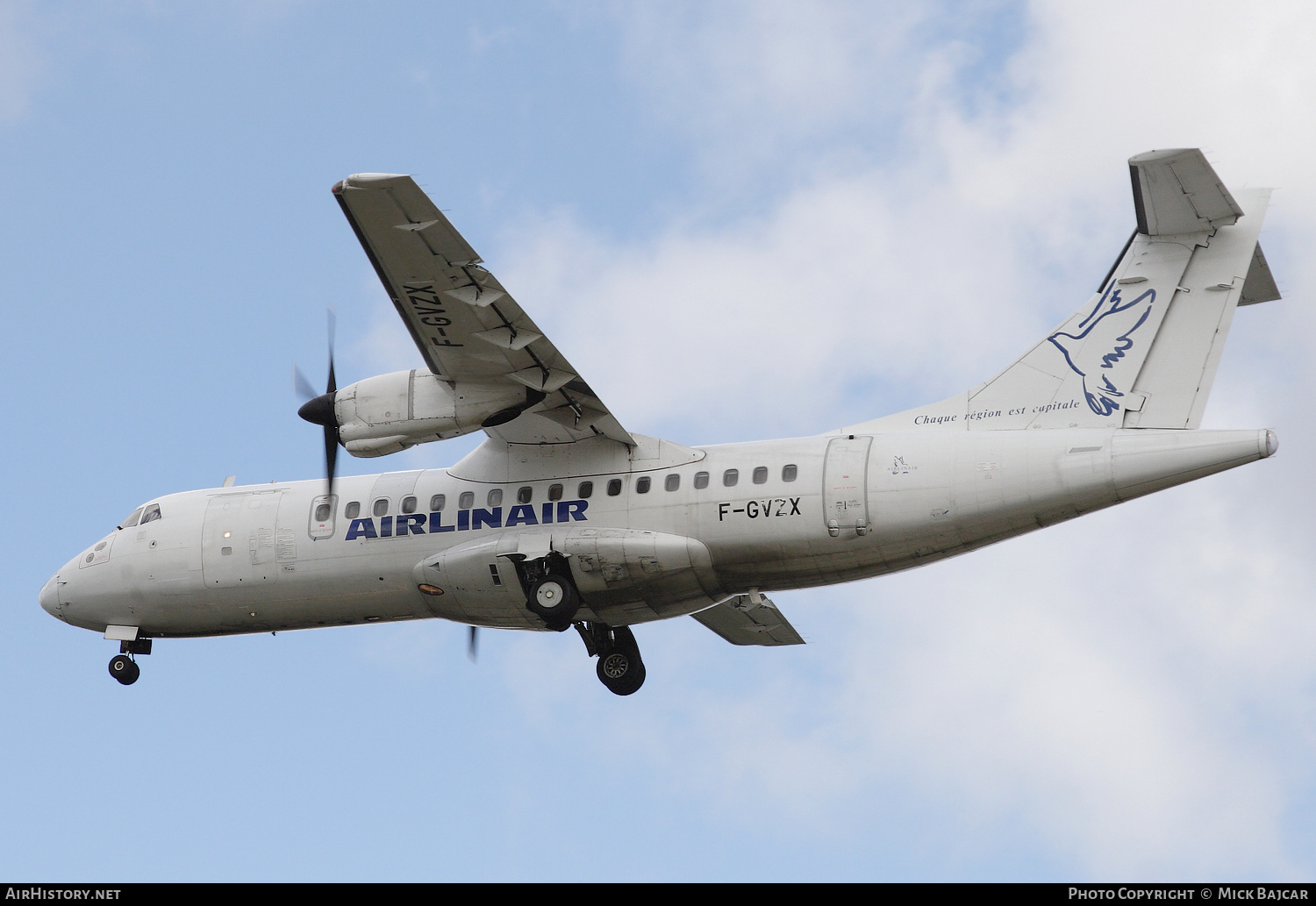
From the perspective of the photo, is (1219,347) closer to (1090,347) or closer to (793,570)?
(1090,347)

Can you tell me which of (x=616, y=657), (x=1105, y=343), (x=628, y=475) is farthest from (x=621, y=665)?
(x=1105, y=343)

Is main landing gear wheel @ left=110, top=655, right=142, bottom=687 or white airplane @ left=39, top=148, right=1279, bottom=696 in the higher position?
white airplane @ left=39, top=148, right=1279, bottom=696

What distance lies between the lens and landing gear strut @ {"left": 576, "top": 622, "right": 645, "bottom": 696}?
2391 cm

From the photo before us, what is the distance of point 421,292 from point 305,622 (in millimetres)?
6397

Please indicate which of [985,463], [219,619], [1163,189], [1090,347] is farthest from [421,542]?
[1163,189]

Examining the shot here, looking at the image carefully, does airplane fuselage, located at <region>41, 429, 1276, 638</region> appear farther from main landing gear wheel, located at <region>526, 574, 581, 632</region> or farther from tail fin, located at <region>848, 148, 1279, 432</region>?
tail fin, located at <region>848, 148, 1279, 432</region>

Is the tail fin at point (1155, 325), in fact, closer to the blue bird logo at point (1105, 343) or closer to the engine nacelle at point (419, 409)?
the blue bird logo at point (1105, 343)

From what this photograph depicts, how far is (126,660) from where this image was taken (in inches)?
960

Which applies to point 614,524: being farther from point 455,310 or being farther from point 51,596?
point 51,596

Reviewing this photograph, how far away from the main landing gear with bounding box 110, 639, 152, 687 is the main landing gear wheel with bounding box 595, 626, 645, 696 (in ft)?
23.5

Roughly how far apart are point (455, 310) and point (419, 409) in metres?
1.63

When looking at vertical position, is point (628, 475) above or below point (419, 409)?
below

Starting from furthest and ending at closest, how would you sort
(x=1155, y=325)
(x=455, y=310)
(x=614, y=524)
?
(x=614, y=524) < (x=1155, y=325) < (x=455, y=310)

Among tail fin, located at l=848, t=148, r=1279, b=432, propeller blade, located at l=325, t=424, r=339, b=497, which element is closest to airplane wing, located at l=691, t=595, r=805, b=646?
tail fin, located at l=848, t=148, r=1279, b=432
